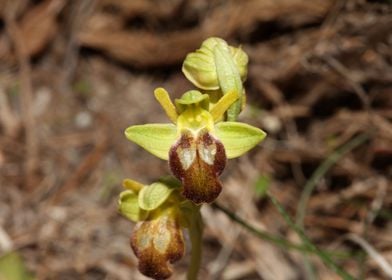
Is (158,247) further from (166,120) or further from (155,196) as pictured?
(166,120)

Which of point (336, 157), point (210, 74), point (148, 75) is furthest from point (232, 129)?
point (148, 75)

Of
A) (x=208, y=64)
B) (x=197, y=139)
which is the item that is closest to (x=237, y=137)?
(x=197, y=139)

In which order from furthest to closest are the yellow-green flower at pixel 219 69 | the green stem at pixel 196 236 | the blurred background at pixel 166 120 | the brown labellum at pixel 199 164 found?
1. the blurred background at pixel 166 120
2. the green stem at pixel 196 236
3. the yellow-green flower at pixel 219 69
4. the brown labellum at pixel 199 164

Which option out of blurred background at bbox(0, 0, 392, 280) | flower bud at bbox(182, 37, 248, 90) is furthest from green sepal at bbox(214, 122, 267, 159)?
blurred background at bbox(0, 0, 392, 280)

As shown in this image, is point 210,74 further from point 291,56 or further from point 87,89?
point 87,89

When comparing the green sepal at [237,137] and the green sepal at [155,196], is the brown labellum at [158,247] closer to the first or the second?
the green sepal at [155,196]

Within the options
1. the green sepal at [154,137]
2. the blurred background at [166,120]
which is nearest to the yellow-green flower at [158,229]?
the green sepal at [154,137]

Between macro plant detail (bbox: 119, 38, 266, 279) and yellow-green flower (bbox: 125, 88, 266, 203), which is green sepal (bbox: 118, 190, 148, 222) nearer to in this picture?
macro plant detail (bbox: 119, 38, 266, 279)
